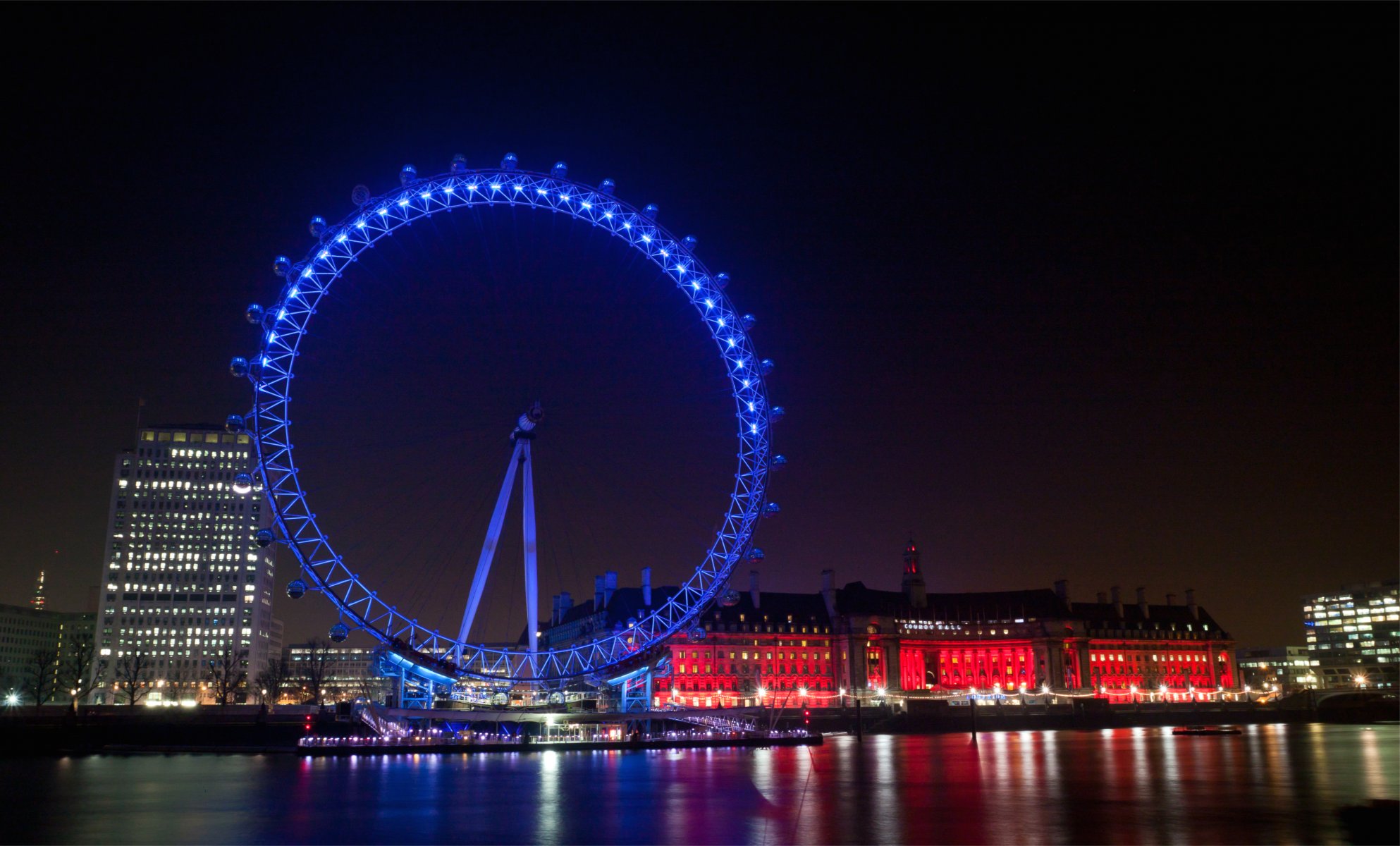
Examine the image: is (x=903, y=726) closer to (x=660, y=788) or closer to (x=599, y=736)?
(x=599, y=736)

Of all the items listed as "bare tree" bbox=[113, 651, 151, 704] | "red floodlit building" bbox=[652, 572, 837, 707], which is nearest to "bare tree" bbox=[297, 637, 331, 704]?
"bare tree" bbox=[113, 651, 151, 704]

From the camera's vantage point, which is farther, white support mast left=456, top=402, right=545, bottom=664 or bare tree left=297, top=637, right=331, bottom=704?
bare tree left=297, top=637, right=331, bottom=704

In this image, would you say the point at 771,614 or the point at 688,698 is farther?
the point at 771,614

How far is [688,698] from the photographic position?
12100 centimetres

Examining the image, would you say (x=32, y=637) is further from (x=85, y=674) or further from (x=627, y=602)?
(x=627, y=602)

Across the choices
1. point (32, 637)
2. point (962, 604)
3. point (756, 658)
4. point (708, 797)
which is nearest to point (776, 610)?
point (756, 658)

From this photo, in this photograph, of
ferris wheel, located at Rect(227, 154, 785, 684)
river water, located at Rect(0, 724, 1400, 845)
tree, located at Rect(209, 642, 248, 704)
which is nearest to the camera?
river water, located at Rect(0, 724, 1400, 845)

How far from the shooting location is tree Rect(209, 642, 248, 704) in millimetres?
126688

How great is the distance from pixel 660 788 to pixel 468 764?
17205 millimetres

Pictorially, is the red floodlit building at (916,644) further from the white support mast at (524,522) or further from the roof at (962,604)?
the white support mast at (524,522)

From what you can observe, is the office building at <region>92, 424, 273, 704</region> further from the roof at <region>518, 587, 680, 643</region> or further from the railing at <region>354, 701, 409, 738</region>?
the railing at <region>354, 701, 409, 738</region>

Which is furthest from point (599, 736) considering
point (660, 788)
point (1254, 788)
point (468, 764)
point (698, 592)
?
point (1254, 788)

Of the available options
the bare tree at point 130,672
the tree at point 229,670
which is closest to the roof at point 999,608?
the tree at point 229,670

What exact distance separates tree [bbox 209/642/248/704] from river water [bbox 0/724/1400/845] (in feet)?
237
